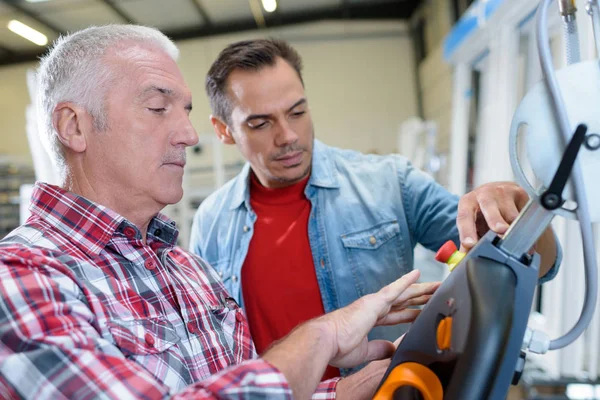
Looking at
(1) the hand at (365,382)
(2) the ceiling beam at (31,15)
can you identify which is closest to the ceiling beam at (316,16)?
(2) the ceiling beam at (31,15)

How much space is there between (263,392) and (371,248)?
2.68 feet

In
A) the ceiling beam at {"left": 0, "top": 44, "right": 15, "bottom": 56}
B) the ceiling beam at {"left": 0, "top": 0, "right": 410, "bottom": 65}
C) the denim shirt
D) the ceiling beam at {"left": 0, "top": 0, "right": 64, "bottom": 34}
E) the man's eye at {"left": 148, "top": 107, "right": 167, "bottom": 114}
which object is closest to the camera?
the man's eye at {"left": 148, "top": 107, "right": 167, "bottom": 114}

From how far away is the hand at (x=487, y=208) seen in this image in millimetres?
826

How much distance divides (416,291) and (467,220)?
165mm

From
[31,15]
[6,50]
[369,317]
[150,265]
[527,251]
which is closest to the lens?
[527,251]

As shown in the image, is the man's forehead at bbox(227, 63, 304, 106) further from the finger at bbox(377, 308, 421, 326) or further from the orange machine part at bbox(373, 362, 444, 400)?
the orange machine part at bbox(373, 362, 444, 400)

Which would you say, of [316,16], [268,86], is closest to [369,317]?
[268,86]

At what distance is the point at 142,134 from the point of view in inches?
41.7

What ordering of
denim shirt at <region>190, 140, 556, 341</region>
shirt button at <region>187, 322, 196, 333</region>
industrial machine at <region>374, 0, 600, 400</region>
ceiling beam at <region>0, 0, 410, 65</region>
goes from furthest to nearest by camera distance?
ceiling beam at <region>0, 0, 410, 65</region> → denim shirt at <region>190, 140, 556, 341</region> → shirt button at <region>187, 322, 196, 333</region> → industrial machine at <region>374, 0, 600, 400</region>

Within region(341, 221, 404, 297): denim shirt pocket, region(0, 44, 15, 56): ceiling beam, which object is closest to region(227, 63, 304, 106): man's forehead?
region(341, 221, 404, 297): denim shirt pocket

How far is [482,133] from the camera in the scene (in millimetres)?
3273

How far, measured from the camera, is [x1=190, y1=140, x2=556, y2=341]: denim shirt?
1.37 meters

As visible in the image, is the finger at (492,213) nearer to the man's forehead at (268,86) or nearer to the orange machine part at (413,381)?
the orange machine part at (413,381)

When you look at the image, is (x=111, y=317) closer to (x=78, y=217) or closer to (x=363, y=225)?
(x=78, y=217)
